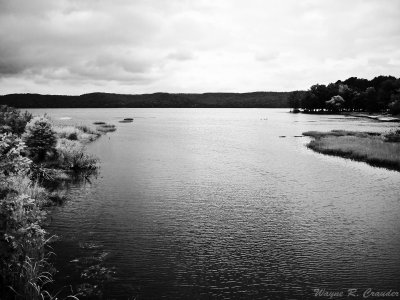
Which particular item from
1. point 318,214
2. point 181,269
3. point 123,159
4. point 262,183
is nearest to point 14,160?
point 181,269

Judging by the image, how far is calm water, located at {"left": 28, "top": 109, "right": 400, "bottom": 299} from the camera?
1645 centimetres

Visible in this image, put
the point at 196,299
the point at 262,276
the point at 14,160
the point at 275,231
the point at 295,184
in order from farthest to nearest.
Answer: the point at 295,184 → the point at 275,231 → the point at 262,276 → the point at 196,299 → the point at 14,160

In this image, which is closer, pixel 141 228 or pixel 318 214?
pixel 141 228

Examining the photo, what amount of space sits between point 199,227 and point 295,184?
1641 centimetres

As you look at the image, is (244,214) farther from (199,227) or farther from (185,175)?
(185,175)

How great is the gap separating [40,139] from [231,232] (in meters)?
29.7

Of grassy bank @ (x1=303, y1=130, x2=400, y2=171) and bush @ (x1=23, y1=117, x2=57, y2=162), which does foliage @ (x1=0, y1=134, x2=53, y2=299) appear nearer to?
bush @ (x1=23, y1=117, x2=57, y2=162)

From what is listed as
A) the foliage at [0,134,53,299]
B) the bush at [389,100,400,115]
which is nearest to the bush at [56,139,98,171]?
the foliage at [0,134,53,299]

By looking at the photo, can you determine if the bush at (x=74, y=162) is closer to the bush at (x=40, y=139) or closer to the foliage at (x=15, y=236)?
the bush at (x=40, y=139)

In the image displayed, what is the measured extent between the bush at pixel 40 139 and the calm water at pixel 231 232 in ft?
26.8

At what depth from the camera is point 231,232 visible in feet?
74.4

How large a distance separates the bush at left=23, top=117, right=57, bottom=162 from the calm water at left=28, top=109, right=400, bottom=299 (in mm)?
8175

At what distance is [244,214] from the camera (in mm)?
26312

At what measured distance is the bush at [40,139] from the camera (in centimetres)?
4193
